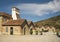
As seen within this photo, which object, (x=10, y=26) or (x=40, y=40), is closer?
(x=40, y=40)

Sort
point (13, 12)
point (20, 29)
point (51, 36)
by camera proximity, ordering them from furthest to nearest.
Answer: point (13, 12) < point (20, 29) < point (51, 36)

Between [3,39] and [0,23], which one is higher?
[0,23]

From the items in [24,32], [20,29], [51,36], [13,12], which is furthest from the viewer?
[13,12]

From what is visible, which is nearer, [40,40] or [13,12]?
[40,40]

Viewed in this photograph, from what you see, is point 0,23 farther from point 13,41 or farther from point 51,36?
point 51,36

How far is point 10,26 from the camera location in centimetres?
3556

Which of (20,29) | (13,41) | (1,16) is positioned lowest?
(13,41)

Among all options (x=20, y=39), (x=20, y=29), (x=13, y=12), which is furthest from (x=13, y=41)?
(x=13, y=12)

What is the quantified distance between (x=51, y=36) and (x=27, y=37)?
4.02 m

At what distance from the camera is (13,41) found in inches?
1017

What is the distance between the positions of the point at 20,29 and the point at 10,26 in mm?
2606

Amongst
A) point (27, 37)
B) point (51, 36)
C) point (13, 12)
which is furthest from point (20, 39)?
point (13, 12)

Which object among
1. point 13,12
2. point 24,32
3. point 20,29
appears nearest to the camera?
point 20,29

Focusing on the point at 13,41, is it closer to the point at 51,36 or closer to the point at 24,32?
the point at 51,36
